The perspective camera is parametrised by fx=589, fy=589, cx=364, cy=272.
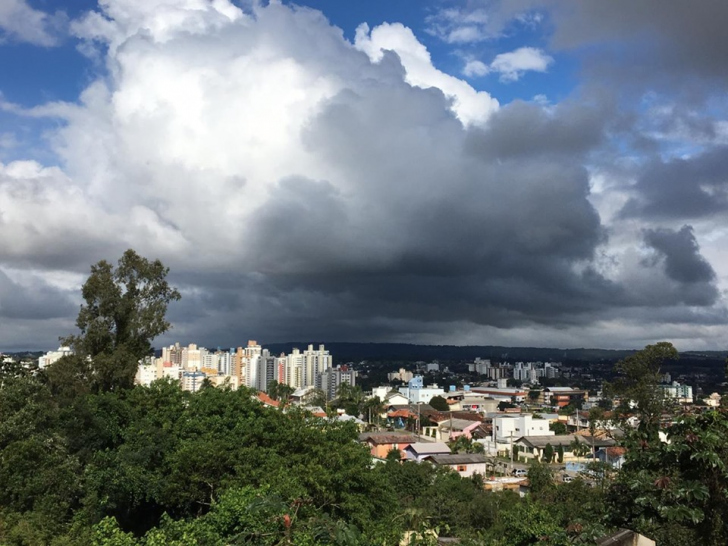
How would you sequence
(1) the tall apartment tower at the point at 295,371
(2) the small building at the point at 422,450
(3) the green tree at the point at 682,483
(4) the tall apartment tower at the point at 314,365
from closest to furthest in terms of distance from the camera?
(3) the green tree at the point at 682,483, (2) the small building at the point at 422,450, (1) the tall apartment tower at the point at 295,371, (4) the tall apartment tower at the point at 314,365

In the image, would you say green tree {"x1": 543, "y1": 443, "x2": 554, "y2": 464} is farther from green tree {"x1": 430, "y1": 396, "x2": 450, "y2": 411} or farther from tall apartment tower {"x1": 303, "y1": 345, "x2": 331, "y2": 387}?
tall apartment tower {"x1": 303, "y1": 345, "x2": 331, "y2": 387}

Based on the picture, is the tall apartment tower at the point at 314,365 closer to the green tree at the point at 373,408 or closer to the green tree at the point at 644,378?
the green tree at the point at 373,408

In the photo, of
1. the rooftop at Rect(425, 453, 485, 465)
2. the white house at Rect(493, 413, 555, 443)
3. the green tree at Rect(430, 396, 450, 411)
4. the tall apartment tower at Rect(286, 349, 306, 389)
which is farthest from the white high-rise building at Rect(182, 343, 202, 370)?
the rooftop at Rect(425, 453, 485, 465)

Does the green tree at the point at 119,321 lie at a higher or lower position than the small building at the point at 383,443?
higher

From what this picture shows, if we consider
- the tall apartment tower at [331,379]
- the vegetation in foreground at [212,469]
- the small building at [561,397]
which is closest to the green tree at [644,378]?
the vegetation in foreground at [212,469]

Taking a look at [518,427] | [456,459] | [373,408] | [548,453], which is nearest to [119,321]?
[456,459]

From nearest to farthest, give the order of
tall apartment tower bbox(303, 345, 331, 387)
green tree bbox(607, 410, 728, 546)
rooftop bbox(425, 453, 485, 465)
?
green tree bbox(607, 410, 728, 546) → rooftop bbox(425, 453, 485, 465) → tall apartment tower bbox(303, 345, 331, 387)

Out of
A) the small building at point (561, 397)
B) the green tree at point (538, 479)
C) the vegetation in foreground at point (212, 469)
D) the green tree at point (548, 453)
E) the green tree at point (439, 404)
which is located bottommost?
the small building at point (561, 397)
